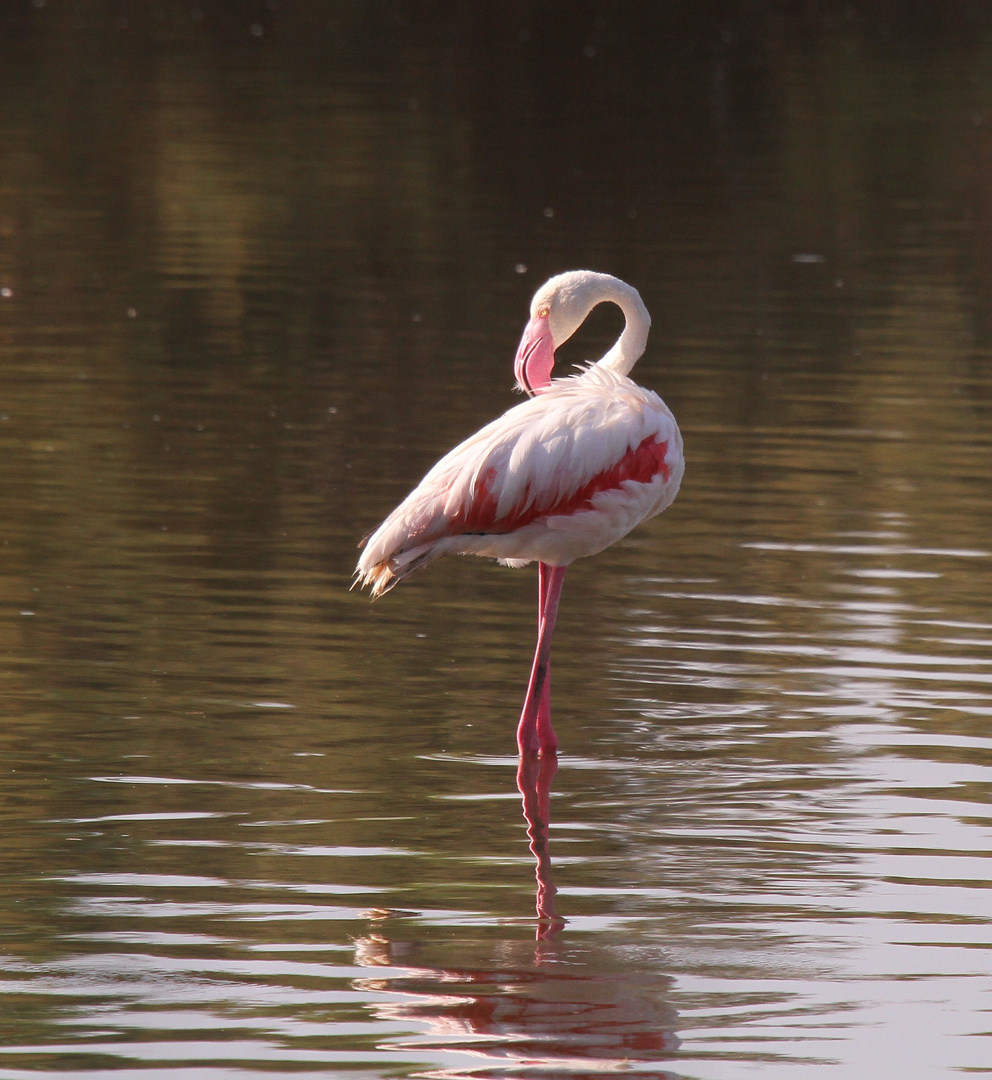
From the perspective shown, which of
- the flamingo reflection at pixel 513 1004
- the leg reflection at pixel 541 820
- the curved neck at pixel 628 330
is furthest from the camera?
the curved neck at pixel 628 330

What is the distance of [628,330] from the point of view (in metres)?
7.59

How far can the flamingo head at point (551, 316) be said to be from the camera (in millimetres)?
7426

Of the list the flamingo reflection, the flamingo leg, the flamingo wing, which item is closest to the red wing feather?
the flamingo wing

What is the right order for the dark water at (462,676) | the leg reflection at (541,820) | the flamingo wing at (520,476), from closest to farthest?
the dark water at (462,676)
the leg reflection at (541,820)
the flamingo wing at (520,476)

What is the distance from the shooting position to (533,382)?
24.3 ft

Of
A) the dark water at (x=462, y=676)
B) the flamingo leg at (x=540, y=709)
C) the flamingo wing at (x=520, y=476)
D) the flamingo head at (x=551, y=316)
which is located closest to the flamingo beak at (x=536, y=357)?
the flamingo head at (x=551, y=316)

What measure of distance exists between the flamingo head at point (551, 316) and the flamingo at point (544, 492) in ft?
0.64

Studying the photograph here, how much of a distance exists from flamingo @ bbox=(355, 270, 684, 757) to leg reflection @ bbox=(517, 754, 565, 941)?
89 mm

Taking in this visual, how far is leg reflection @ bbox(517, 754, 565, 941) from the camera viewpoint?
5.46 metres

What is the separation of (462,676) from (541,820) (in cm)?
147

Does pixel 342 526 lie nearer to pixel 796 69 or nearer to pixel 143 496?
pixel 143 496

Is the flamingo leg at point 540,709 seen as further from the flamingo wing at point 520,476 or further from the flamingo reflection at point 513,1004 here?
the flamingo reflection at point 513,1004

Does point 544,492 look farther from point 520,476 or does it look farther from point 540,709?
point 540,709

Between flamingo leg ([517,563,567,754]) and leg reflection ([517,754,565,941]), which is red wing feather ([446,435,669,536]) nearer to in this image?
flamingo leg ([517,563,567,754])
